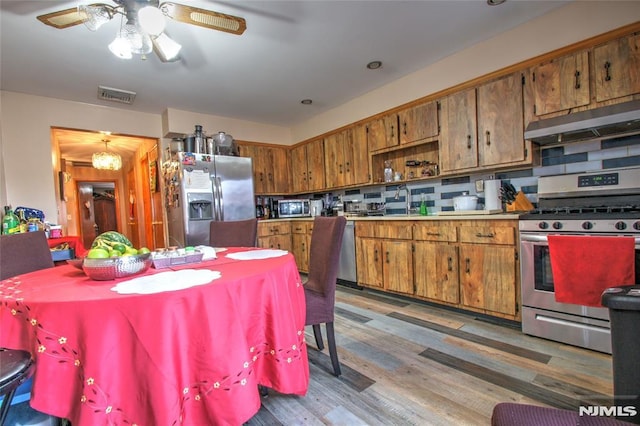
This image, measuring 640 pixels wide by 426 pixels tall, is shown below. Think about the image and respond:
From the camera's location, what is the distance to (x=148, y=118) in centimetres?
426

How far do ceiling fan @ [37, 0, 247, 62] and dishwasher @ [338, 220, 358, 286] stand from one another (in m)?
2.46

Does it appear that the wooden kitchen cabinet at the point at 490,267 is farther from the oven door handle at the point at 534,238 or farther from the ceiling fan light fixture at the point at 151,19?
the ceiling fan light fixture at the point at 151,19

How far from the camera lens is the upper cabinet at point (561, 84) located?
2.27 meters

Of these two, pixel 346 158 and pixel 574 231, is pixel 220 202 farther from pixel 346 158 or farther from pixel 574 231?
pixel 574 231

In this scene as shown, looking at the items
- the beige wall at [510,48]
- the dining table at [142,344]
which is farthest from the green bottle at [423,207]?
the dining table at [142,344]

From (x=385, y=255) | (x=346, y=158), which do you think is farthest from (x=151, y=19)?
(x=346, y=158)

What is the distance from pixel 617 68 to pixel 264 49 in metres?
2.77

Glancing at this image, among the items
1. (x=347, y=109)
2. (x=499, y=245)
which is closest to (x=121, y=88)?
(x=347, y=109)

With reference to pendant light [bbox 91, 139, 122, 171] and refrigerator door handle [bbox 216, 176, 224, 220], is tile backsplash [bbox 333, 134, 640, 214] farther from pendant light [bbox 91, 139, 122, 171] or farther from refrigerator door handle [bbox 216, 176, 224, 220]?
pendant light [bbox 91, 139, 122, 171]

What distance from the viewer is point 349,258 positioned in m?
3.77

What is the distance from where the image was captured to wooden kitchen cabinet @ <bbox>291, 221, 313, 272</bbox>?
4461mm

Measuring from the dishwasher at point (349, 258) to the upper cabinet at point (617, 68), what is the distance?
8.20 ft

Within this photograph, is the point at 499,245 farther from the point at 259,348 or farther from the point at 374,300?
the point at 259,348

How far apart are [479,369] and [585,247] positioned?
1.05 m
